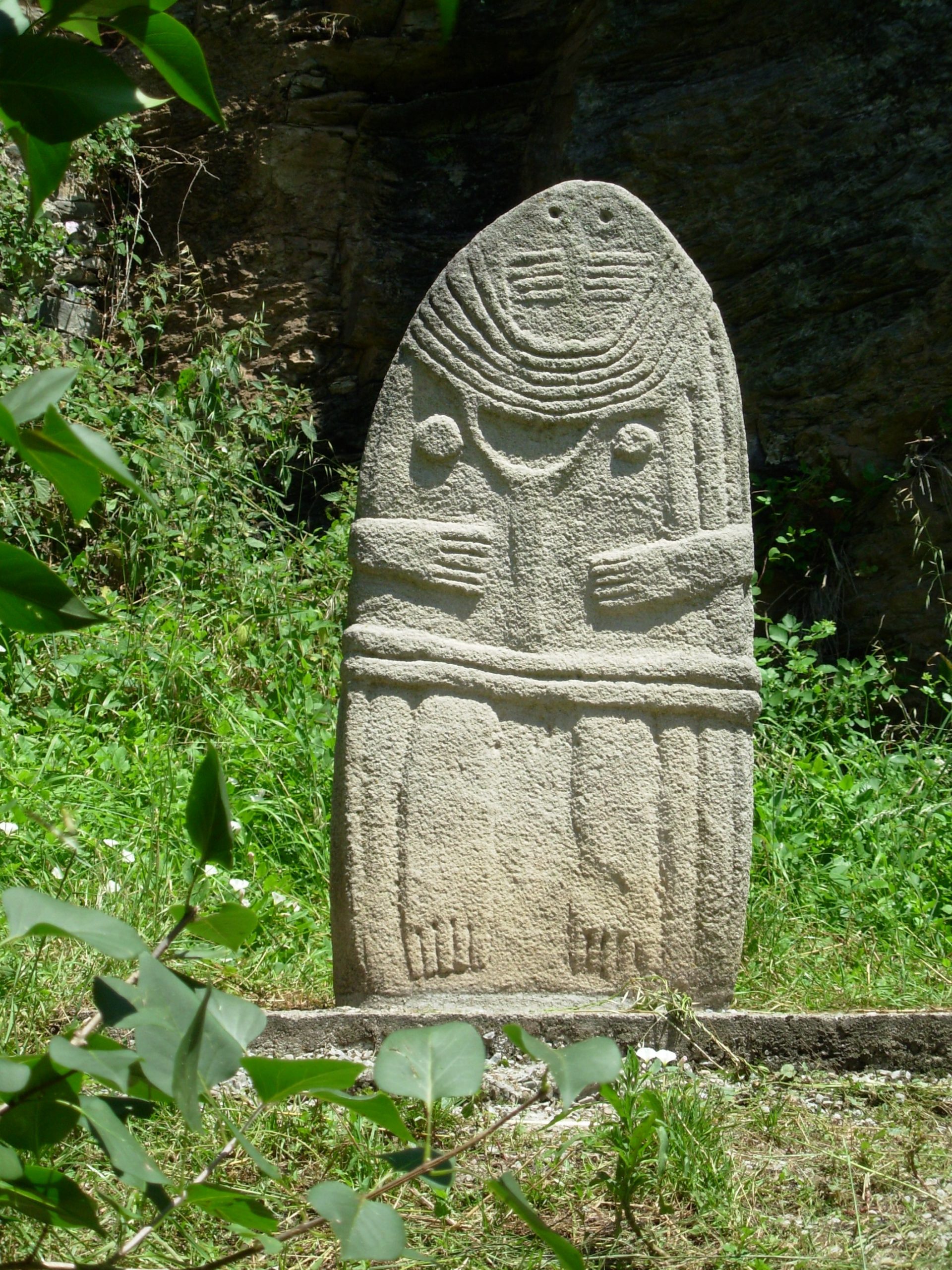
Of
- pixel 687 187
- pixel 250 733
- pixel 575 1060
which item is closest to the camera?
pixel 575 1060

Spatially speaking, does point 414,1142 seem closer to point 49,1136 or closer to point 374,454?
point 49,1136

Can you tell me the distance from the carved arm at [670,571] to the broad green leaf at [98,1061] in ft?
6.11

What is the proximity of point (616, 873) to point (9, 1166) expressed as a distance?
186 cm

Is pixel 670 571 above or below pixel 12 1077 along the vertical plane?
above

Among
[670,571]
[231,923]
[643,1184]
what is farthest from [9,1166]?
[670,571]

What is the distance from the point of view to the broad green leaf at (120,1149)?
66 centimetres

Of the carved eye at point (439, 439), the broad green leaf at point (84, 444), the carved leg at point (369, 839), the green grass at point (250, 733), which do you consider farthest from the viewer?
the green grass at point (250, 733)

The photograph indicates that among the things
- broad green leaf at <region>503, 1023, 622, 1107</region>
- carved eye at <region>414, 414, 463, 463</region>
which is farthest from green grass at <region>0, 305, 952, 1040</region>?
broad green leaf at <region>503, 1023, 622, 1107</region>

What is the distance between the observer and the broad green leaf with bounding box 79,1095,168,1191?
659mm

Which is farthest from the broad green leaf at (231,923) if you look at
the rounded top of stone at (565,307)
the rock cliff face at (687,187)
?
the rock cliff face at (687,187)

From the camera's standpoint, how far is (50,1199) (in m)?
0.74

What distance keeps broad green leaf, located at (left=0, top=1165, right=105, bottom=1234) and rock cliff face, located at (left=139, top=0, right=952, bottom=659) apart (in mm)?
4382

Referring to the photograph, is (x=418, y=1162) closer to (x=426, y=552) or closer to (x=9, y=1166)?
(x=9, y=1166)

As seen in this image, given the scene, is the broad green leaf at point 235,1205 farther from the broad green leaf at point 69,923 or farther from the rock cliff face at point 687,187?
the rock cliff face at point 687,187
